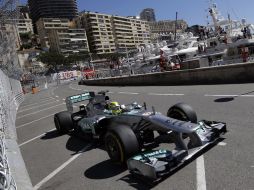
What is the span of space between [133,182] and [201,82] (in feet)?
44.3

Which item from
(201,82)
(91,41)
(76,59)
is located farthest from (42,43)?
(201,82)

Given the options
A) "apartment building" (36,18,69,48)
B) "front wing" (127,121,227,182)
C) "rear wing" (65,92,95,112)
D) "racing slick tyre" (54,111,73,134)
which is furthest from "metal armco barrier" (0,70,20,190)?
"apartment building" (36,18,69,48)

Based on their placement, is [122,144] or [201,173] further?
[122,144]

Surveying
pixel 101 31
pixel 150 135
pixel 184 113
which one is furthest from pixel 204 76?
pixel 101 31

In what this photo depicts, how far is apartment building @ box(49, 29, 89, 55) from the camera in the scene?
6161 inches

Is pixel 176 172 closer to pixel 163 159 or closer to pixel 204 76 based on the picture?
pixel 163 159

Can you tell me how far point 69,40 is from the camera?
525 ft

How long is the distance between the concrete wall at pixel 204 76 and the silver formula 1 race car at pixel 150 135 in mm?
8962

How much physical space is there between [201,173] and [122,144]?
4.78 ft

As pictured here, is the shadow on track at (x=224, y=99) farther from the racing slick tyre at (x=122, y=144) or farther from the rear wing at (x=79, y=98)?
the racing slick tyre at (x=122, y=144)

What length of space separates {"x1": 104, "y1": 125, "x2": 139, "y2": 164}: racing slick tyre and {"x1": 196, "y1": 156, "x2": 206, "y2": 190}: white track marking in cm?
109

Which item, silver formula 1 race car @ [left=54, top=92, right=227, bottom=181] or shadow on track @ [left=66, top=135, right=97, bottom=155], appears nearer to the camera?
silver formula 1 race car @ [left=54, top=92, right=227, bottom=181]

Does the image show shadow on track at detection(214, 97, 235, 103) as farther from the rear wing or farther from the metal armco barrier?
the metal armco barrier

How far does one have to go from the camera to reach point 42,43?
166 metres
